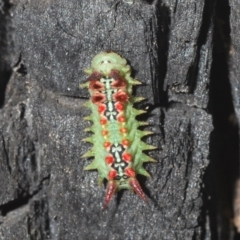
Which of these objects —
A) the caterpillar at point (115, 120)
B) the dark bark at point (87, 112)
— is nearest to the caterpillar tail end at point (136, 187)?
the caterpillar at point (115, 120)

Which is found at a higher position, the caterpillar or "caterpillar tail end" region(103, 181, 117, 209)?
the caterpillar

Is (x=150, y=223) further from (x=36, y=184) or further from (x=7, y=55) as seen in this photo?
(x=7, y=55)

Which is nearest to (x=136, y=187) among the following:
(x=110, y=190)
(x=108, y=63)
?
(x=110, y=190)

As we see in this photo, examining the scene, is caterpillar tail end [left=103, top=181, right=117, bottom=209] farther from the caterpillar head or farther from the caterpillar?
the caterpillar head

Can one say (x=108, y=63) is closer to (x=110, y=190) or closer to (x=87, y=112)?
(x=87, y=112)

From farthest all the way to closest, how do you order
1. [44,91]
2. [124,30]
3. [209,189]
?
[209,189]
[44,91]
[124,30]

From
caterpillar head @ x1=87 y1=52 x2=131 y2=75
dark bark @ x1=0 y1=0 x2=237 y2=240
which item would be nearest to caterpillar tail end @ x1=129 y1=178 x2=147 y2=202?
dark bark @ x1=0 y1=0 x2=237 y2=240

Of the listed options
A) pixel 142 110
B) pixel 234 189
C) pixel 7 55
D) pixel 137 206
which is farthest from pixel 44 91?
pixel 234 189
